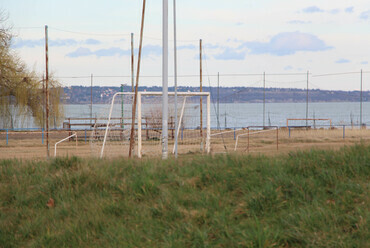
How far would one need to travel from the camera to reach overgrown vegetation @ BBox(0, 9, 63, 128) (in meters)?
31.4

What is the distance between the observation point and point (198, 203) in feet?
19.4

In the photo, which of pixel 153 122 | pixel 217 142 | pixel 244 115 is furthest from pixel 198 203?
pixel 244 115

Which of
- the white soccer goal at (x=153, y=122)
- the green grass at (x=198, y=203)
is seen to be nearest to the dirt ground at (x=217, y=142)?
the white soccer goal at (x=153, y=122)

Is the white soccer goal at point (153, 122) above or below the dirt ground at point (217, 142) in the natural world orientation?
above

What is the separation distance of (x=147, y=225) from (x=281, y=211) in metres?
1.68

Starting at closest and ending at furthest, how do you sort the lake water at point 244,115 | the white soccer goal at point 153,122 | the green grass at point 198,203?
1. the green grass at point 198,203
2. the white soccer goal at point 153,122
3. the lake water at point 244,115

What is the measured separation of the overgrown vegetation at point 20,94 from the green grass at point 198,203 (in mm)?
24882

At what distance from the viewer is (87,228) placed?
5.84m

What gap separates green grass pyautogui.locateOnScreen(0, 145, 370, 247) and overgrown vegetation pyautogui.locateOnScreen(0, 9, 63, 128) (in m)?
24.9

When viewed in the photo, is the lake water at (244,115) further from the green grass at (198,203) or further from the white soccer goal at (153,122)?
the green grass at (198,203)

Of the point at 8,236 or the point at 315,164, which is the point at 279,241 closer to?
the point at 315,164

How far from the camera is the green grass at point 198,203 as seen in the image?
16.5 ft

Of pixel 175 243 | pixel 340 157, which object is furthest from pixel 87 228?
pixel 340 157

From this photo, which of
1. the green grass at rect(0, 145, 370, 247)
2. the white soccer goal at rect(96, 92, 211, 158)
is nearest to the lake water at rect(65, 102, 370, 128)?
the white soccer goal at rect(96, 92, 211, 158)
